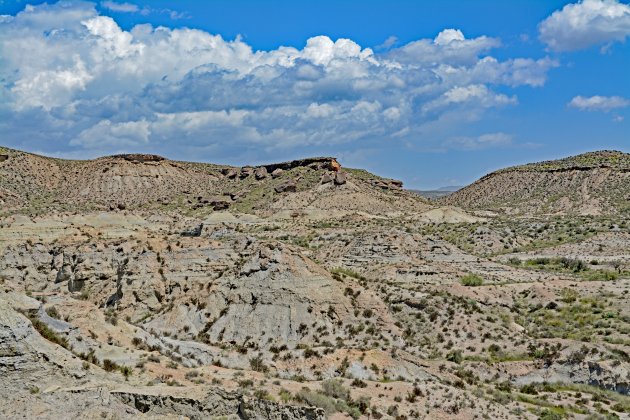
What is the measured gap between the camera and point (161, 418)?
12273mm

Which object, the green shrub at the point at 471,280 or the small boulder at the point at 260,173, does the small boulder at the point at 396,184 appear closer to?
the small boulder at the point at 260,173

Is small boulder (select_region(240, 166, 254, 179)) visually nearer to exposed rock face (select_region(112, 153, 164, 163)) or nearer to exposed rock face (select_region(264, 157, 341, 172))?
exposed rock face (select_region(264, 157, 341, 172))

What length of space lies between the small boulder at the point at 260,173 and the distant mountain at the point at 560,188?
39.1 m

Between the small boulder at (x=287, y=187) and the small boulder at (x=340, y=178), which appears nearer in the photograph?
the small boulder at (x=287, y=187)

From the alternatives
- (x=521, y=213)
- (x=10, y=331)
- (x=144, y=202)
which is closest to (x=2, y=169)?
(x=144, y=202)

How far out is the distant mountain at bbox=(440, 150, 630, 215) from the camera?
10269cm

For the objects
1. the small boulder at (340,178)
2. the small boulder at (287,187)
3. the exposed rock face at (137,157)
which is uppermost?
the exposed rock face at (137,157)

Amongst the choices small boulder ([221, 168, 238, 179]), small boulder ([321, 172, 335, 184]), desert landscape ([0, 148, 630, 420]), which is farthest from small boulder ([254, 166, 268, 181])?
desert landscape ([0, 148, 630, 420])

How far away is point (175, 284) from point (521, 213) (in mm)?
86920

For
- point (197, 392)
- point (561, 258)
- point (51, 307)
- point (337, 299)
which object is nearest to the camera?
point (197, 392)

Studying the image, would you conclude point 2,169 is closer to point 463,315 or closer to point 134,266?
point 134,266

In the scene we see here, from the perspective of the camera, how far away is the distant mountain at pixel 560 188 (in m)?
103

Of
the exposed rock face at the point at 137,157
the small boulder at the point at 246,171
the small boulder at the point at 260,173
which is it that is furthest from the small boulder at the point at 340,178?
the exposed rock face at the point at 137,157

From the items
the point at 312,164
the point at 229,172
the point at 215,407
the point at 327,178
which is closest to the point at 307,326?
the point at 215,407
